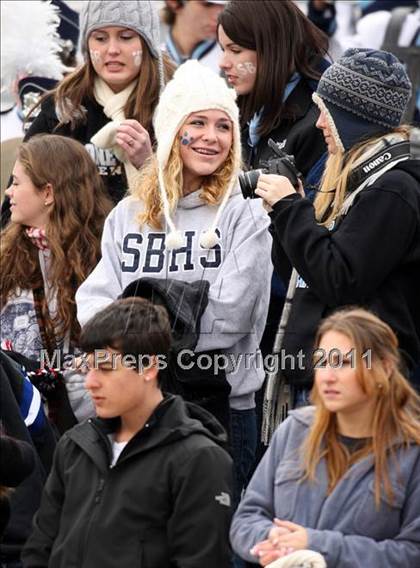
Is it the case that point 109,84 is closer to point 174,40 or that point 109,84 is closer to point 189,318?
point 189,318

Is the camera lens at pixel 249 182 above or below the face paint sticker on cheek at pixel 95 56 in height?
below

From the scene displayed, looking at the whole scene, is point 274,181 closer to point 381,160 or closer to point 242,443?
point 381,160

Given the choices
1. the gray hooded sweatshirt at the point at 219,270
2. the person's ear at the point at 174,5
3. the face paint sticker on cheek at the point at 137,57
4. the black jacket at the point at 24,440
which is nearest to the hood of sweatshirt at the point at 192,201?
the gray hooded sweatshirt at the point at 219,270

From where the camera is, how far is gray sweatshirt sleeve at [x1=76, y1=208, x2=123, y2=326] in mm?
6238

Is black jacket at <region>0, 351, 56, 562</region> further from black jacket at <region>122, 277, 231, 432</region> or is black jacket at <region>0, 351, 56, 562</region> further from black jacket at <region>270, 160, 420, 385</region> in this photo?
black jacket at <region>270, 160, 420, 385</region>

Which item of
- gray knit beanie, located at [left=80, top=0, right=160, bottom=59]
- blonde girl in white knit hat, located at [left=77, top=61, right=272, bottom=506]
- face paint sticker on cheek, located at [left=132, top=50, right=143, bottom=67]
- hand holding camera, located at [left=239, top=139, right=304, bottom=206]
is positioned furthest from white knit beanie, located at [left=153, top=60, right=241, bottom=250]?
gray knit beanie, located at [left=80, top=0, right=160, bottom=59]

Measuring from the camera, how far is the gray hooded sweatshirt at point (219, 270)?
6133mm

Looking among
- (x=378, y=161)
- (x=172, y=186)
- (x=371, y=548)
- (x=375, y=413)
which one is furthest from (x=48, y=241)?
(x=371, y=548)

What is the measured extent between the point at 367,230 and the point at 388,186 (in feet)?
0.56

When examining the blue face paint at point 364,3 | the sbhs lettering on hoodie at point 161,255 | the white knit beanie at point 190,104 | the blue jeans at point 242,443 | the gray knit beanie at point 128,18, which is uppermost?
the gray knit beanie at point 128,18

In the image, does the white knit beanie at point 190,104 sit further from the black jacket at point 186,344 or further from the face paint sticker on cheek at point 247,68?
the black jacket at point 186,344

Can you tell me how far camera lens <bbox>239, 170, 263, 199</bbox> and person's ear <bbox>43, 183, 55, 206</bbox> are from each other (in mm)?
1131

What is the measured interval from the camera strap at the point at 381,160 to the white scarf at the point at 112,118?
120 cm

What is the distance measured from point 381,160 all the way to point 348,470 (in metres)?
1.29
